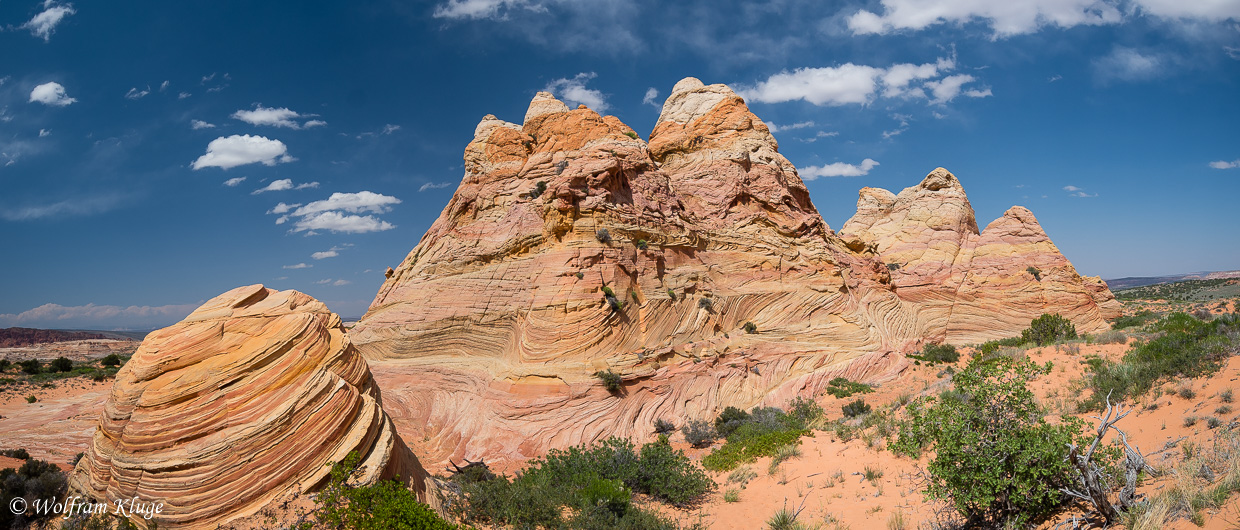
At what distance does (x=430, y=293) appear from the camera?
69.1 ft

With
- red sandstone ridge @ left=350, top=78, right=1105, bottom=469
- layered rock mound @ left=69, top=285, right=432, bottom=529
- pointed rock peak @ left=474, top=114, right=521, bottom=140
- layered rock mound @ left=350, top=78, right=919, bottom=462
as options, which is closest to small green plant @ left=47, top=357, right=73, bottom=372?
layered rock mound @ left=350, top=78, right=919, bottom=462

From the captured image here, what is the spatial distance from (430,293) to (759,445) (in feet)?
45.5

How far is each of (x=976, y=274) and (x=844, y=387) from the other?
14.1 metres

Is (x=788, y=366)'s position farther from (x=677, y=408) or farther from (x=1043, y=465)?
(x=1043, y=465)

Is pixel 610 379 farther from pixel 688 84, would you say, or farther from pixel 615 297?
pixel 688 84

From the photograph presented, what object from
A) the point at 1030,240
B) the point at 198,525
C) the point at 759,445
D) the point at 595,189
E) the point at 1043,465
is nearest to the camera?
the point at 1043,465

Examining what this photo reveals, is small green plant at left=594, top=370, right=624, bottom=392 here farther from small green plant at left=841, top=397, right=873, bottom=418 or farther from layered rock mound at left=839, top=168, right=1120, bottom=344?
layered rock mound at left=839, top=168, right=1120, bottom=344

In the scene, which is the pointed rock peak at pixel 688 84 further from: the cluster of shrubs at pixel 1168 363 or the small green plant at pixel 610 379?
the cluster of shrubs at pixel 1168 363

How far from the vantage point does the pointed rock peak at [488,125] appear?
26.7 meters

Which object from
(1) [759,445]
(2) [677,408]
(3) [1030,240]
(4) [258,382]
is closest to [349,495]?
(4) [258,382]

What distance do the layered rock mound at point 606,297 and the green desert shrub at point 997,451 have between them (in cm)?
1120

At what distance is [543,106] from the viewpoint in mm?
25922

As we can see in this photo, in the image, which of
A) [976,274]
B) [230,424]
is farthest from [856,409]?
[976,274]

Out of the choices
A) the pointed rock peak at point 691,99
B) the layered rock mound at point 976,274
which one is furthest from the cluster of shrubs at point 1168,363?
the pointed rock peak at point 691,99
